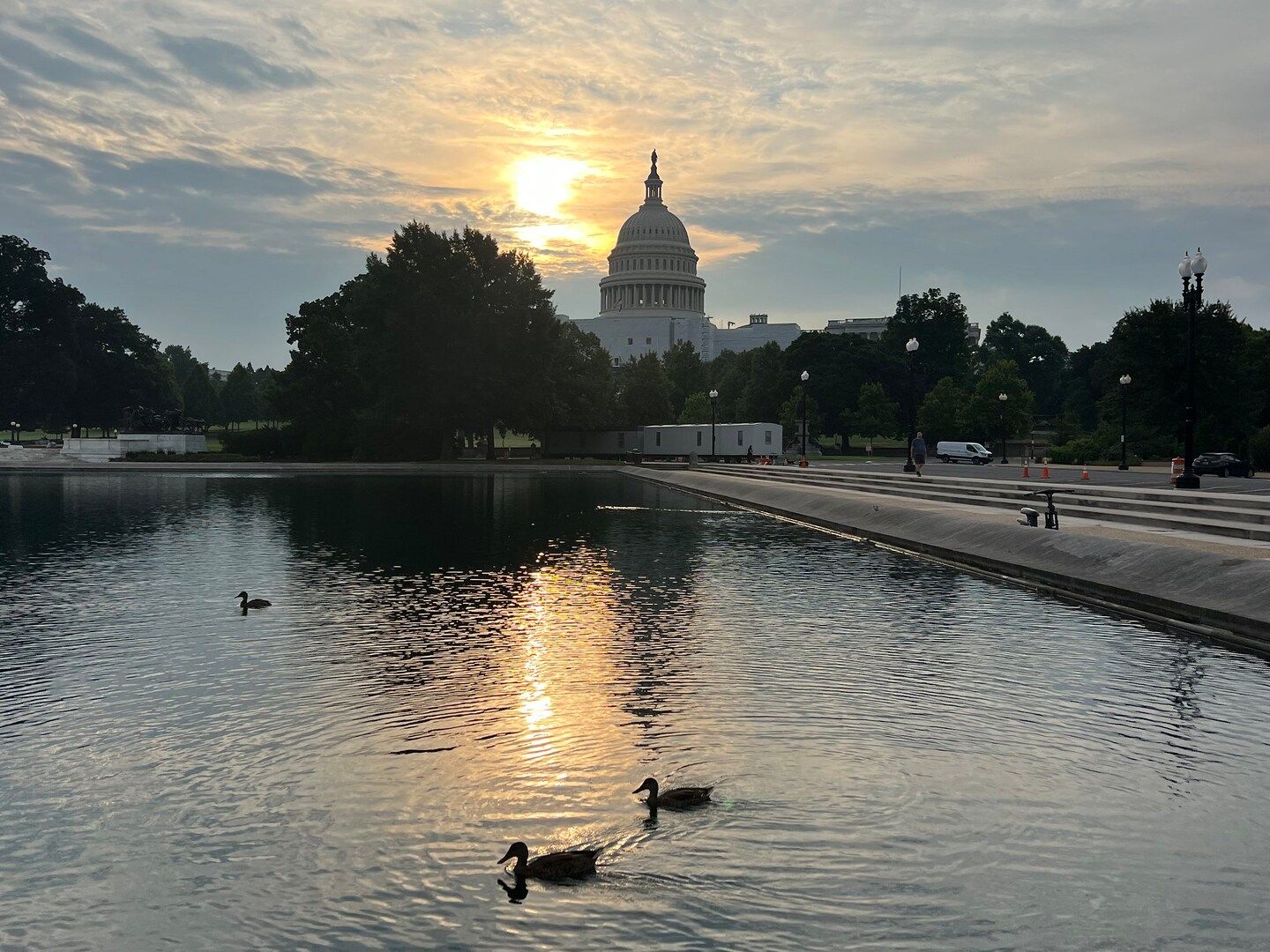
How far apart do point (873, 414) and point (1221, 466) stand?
67129mm

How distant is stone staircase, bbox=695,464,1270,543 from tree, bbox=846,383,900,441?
245 ft

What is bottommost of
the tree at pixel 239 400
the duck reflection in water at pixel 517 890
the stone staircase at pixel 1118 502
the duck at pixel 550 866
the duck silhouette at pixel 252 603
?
the duck reflection in water at pixel 517 890

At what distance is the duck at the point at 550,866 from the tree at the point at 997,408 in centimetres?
10334

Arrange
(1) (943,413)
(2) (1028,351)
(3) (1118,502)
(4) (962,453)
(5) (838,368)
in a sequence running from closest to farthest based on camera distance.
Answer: (3) (1118,502) → (4) (962,453) → (1) (943,413) → (5) (838,368) → (2) (1028,351)

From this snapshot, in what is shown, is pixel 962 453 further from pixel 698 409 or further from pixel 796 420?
pixel 698 409

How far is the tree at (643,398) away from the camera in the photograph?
120 metres

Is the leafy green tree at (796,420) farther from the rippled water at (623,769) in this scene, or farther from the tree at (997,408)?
the rippled water at (623,769)

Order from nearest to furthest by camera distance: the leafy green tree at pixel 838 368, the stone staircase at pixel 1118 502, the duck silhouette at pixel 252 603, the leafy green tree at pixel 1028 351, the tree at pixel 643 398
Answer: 1. the duck silhouette at pixel 252 603
2. the stone staircase at pixel 1118 502
3. the tree at pixel 643 398
4. the leafy green tree at pixel 838 368
5. the leafy green tree at pixel 1028 351

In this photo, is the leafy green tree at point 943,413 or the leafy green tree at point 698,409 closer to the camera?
the leafy green tree at point 943,413

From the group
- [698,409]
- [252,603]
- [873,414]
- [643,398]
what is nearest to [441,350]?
[643,398]

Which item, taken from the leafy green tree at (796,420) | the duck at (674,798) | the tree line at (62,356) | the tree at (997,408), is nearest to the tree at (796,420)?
the leafy green tree at (796,420)

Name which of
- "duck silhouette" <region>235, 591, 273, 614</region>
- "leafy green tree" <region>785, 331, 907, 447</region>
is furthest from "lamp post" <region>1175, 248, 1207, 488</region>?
"leafy green tree" <region>785, 331, 907, 447</region>

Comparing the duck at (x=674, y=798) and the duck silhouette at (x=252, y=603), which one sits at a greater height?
the duck silhouette at (x=252, y=603)

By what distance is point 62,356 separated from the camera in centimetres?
11800
